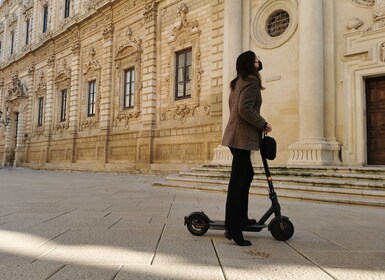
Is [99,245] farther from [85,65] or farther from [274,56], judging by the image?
[85,65]

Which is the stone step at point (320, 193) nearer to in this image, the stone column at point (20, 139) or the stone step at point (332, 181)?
the stone step at point (332, 181)

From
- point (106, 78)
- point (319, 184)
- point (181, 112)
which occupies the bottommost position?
point (319, 184)

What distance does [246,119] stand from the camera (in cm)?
333

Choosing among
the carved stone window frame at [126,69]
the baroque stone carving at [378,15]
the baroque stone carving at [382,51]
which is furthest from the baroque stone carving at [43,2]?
the baroque stone carving at [382,51]

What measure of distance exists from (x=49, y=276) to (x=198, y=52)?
12340 millimetres

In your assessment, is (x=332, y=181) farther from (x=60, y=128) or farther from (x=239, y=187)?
(x=60, y=128)

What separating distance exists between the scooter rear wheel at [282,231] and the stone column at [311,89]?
6054 millimetres

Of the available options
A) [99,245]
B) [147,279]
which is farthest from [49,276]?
[99,245]

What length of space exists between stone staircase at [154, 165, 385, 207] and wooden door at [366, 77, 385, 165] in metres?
1.66

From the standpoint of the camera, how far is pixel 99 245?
121 inches

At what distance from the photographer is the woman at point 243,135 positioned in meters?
3.31

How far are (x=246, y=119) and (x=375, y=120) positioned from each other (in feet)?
23.6

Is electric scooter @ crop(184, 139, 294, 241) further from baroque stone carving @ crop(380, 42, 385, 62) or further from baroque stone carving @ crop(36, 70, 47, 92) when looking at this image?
baroque stone carving @ crop(36, 70, 47, 92)

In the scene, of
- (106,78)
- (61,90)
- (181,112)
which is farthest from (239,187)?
(61,90)
